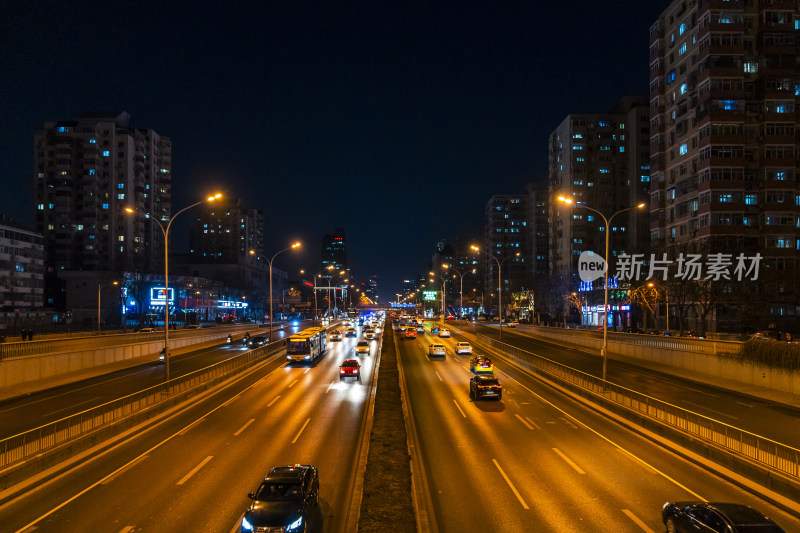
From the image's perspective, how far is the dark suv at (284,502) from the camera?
11.3 m

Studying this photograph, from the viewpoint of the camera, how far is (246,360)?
45438 millimetres

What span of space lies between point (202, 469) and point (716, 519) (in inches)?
548

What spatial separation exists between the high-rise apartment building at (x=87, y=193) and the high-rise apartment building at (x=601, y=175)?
10030cm

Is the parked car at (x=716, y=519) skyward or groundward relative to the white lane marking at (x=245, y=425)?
skyward

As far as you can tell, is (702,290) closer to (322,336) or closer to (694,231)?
(694,231)

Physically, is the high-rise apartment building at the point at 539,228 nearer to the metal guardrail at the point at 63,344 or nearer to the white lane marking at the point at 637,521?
the metal guardrail at the point at 63,344

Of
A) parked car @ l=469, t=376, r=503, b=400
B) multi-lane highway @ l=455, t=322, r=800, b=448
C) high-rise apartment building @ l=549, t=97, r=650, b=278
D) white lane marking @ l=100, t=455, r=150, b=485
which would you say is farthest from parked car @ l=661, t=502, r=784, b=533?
high-rise apartment building @ l=549, t=97, r=650, b=278

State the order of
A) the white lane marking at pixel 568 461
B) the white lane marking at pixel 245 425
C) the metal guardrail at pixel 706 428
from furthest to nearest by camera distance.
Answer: the white lane marking at pixel 245 425, the white lane marking at pixel 568 461, the metal guardrail at pixel 706 428

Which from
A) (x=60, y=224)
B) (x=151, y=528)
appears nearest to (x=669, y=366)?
(x=151, y=528)

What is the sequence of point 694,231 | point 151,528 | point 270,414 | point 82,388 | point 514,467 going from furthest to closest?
point 694,231, point 82,388, point 270,414, point 514,467, point 151,528

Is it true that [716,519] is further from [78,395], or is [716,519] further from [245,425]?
[78,395]

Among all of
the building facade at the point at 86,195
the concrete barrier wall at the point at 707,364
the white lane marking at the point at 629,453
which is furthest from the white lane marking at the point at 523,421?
the building facade at the point at 86,195

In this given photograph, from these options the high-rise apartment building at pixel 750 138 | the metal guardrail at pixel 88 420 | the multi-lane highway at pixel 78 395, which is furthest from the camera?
the high-rise apartment building at pixel 750 138

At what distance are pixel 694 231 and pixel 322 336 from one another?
5253 cm
